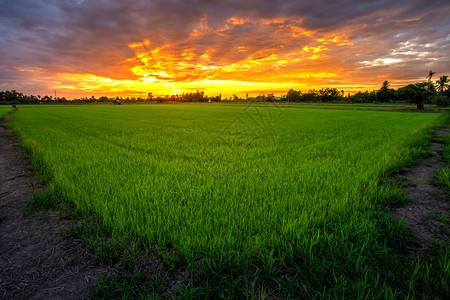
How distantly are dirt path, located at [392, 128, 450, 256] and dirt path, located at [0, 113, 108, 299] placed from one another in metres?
3.25

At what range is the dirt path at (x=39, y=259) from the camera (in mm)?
1550

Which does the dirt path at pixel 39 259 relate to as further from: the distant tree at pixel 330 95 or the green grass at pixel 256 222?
the distant tree at pixel 330 95

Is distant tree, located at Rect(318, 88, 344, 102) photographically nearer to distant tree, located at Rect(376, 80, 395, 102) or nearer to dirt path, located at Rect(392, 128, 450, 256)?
distant tree, located at Rect(376, 80, 395, 102)

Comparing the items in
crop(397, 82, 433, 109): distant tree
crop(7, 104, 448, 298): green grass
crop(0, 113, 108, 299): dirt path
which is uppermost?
crop(397, 82, 433, 109): distant tree

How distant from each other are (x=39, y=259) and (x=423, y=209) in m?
4.90

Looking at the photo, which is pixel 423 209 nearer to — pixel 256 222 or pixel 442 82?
pixel 256 222

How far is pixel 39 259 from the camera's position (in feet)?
6.24

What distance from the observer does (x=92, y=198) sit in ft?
9.81

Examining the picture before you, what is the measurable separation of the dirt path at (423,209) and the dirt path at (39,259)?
3254 mm

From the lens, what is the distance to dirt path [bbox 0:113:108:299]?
1.55m

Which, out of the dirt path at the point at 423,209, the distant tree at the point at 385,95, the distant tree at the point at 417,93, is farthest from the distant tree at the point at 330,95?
the dirt path at the point at 423,209

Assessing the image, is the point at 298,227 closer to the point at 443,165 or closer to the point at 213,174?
the point at 213,174

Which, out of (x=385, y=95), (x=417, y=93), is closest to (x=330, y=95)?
(x=385, y=95)

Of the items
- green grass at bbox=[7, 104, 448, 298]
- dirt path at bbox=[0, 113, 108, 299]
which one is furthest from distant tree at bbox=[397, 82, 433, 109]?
dirt path at bbox=[0, 113, 108, 299]
